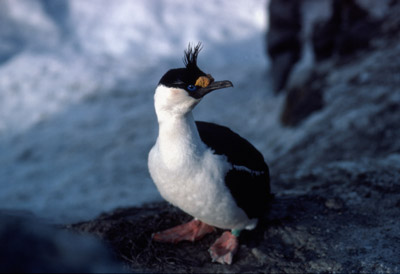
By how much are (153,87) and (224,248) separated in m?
9.20

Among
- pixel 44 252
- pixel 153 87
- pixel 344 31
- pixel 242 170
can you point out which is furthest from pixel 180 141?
pixel 153 87

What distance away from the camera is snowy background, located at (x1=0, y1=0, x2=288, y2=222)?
27.4ft

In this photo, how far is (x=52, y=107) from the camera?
11.5 meters

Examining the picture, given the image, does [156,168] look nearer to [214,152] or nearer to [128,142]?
[214,152]

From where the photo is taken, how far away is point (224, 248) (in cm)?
312

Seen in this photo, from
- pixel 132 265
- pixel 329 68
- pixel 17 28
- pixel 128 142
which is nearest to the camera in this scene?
pixel 132 265

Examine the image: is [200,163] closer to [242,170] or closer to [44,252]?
[242,170]

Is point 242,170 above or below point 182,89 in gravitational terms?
below

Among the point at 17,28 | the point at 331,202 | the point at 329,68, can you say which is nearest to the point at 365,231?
the point at 331,202

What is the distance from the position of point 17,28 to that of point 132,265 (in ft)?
44.1

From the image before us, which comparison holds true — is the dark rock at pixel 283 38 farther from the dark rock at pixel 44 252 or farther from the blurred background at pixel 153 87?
the dark rock at pixel 44 252

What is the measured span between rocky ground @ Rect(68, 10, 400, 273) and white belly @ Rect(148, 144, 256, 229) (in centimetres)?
39

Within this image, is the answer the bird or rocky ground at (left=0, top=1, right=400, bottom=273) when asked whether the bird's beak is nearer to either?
the bird

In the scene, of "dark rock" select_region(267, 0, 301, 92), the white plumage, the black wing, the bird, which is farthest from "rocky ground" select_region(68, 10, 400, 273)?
"dark rock" select_region(267, 0, 301, 92)
